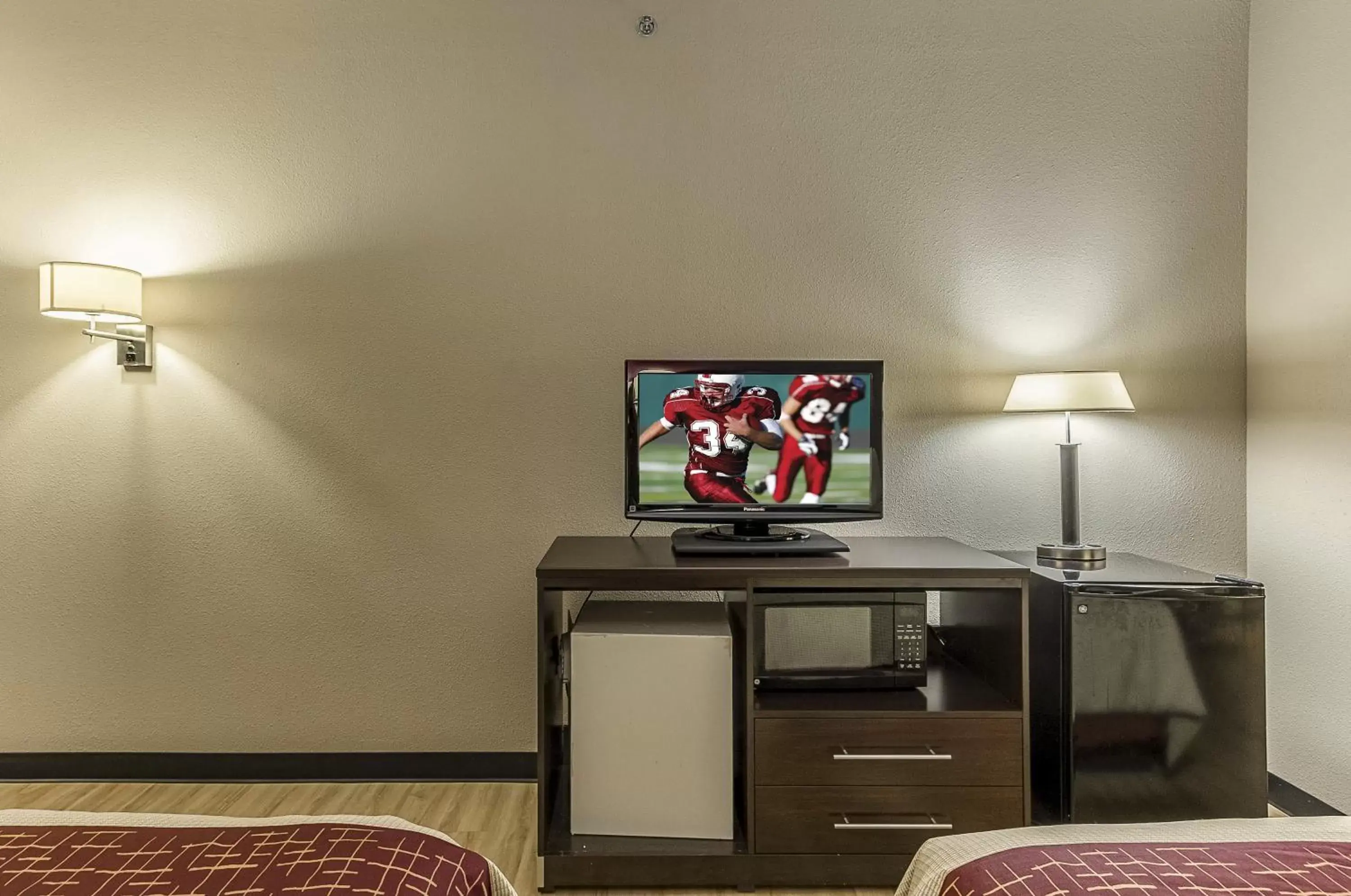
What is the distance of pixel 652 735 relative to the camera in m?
1.89

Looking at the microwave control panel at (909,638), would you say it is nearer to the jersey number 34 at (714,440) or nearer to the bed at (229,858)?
the jersey number 34 at (714,440)

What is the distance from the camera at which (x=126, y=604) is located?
2465 millimetres

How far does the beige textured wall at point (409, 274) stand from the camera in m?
2.46

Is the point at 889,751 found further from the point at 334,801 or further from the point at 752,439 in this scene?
the point at 334,801

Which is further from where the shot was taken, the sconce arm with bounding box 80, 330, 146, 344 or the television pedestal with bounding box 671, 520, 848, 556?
the sconce arm with bounding box 80, 330, 146, 344

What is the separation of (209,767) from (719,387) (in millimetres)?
2070

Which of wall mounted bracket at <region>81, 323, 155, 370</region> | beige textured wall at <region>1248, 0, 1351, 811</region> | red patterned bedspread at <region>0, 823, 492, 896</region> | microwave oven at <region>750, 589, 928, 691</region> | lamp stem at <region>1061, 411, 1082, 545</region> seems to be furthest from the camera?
wall mounted bracket at <region>81, 323, 155, 370</region>

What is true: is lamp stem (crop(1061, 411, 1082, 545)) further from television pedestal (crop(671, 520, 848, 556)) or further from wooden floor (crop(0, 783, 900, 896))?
wooden floor (crop(0, 783, 900, 896))

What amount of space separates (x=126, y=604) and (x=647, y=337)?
192 centimetres

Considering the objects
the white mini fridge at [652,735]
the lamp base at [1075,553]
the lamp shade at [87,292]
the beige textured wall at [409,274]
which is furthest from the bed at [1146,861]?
the lamp shade at [87,292]

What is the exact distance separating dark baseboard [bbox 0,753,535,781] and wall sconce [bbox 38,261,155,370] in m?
1.28

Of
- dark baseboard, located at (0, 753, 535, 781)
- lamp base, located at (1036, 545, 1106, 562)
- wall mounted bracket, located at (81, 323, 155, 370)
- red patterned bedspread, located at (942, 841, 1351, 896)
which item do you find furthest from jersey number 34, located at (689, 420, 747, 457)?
wall mounted bracket, located at (81, 323, 155, 370)

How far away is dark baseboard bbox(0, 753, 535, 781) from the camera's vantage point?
8.02 feet

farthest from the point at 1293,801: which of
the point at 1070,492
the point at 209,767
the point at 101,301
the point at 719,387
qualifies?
the point at 101,301
